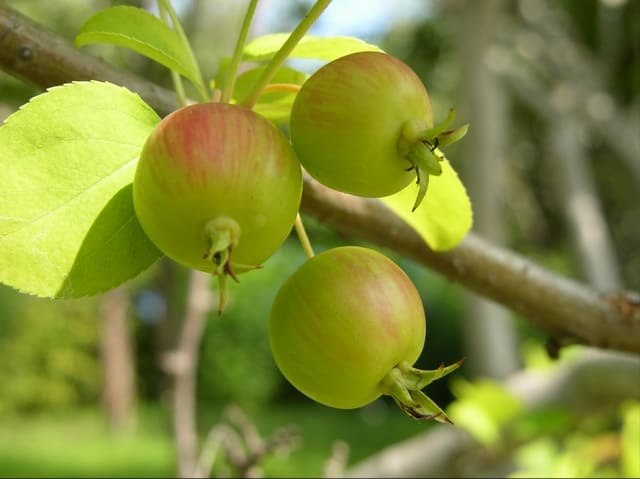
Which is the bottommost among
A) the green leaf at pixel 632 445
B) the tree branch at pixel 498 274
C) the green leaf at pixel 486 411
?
the green leaf at pixel 486 411

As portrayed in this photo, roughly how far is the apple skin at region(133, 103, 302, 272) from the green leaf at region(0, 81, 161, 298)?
54 mm

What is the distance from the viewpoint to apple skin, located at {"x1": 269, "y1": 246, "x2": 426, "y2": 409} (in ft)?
1.27

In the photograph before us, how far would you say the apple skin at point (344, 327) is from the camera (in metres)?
0.39

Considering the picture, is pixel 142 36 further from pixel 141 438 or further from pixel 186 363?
→ pixel 141 438

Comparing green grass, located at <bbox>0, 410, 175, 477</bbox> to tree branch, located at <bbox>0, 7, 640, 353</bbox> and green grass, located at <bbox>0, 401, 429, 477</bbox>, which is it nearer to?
green grass, located at <bbox>0, 401, 429, 477</bbox>

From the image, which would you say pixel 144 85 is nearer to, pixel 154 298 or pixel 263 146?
pixel 263 146

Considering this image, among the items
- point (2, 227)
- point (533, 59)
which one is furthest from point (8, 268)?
point (533, 59)

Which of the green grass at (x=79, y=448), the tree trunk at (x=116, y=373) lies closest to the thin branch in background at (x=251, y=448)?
the green grass at (x=79, y=448)

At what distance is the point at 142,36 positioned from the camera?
45 cm

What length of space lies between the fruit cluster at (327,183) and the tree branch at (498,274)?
0.19 m

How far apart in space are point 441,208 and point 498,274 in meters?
0.16

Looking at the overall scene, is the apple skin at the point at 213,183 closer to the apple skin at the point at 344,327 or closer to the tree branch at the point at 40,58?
the apple skin at the point at 344,327

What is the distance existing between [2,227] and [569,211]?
4.46m

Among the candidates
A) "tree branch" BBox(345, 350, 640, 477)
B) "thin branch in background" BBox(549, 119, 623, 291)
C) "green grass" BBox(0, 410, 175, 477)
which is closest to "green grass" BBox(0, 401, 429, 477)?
"green grass" BBox(0, 410, 175, 477)
